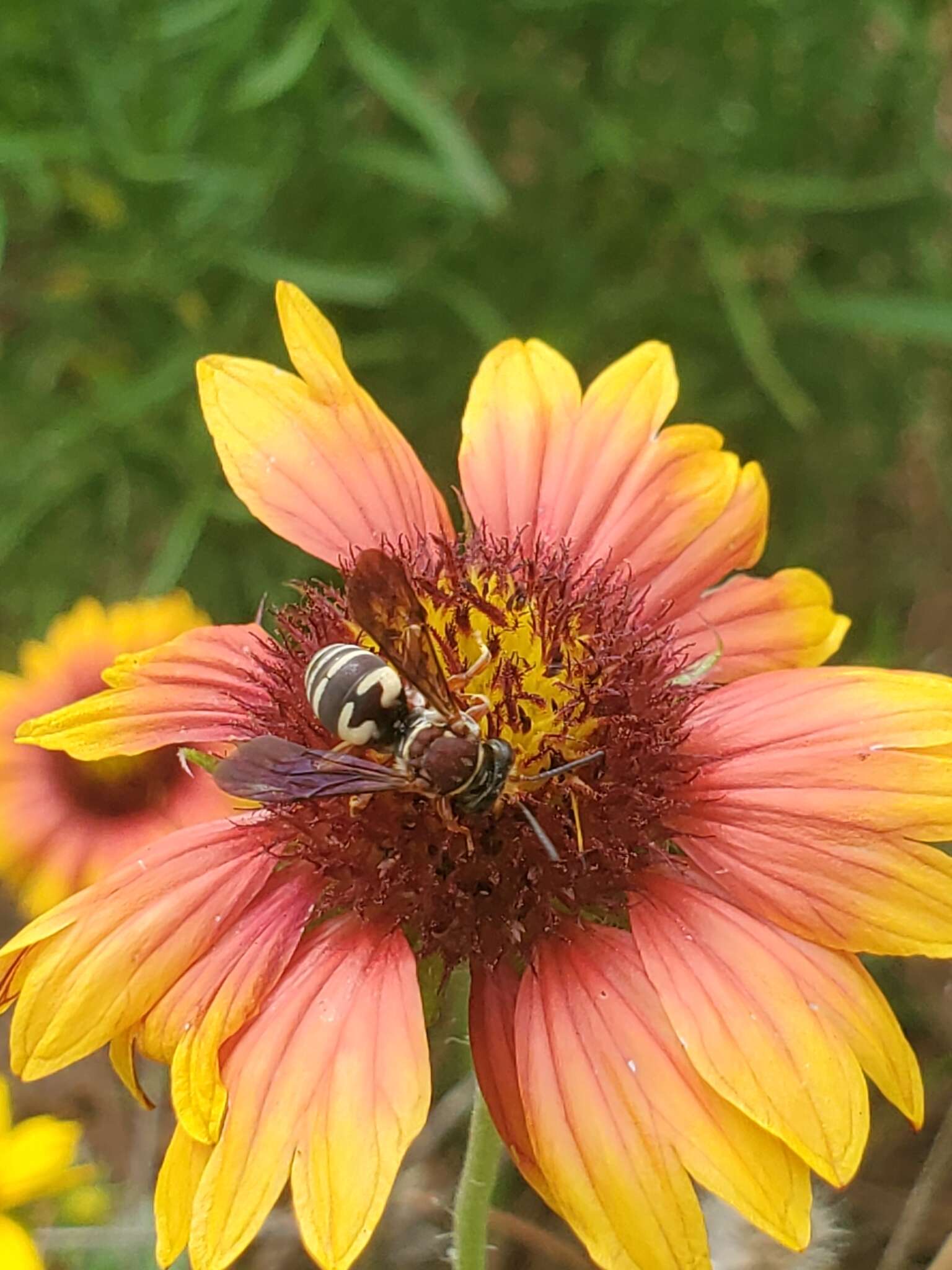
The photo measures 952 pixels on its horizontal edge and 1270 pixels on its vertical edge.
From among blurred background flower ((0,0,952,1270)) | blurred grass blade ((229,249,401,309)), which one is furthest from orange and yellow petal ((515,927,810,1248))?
blurred grass blade ((229,249,401,309))

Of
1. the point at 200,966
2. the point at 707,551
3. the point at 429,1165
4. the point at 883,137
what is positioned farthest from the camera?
the point at 883,137

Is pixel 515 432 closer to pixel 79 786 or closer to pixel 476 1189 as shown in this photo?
pixel 476 1189

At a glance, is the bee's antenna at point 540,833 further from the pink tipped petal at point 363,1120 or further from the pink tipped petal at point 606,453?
the pink tipped petal at point 606,453

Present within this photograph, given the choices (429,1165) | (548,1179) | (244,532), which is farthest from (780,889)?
(244,532)

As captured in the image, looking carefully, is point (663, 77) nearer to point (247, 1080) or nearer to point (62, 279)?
point (62, 279)

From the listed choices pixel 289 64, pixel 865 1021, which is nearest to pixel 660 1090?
pixel 865 1021

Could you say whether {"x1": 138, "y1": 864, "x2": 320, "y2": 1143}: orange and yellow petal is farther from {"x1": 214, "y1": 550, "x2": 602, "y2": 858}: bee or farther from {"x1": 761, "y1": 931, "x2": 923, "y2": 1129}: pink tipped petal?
{"x1": 761, "y1": 931, "x2": 923, "y2": 1129}: pink tipped petal
